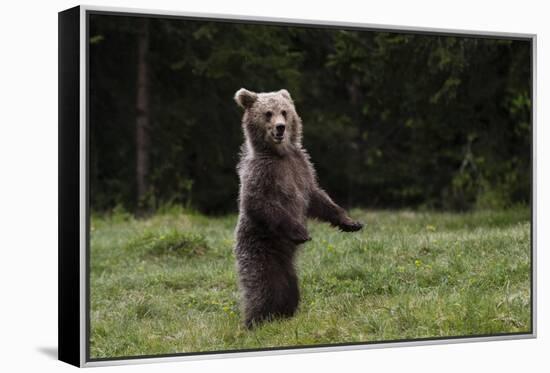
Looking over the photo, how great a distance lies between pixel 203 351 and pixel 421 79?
551cm

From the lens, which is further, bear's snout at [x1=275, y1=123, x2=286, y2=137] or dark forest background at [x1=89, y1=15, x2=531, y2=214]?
dark forest background at [x1=89, y1=15, x2=531, y2=214]

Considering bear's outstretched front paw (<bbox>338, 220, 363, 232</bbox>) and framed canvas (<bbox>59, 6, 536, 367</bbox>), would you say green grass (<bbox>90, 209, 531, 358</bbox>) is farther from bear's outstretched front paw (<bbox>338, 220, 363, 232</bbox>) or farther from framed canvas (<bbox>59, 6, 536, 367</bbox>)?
bear's outstretched front paw (<bbox>338, 220, 363, 232</bbox>)

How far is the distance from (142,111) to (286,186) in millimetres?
6528

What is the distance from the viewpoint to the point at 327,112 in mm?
13695

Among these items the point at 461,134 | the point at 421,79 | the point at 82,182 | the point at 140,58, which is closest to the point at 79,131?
the point at 82,182

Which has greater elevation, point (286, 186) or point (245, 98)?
point (245, 98)

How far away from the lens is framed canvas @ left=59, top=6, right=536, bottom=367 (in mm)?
7426

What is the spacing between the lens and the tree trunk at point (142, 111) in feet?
44.4

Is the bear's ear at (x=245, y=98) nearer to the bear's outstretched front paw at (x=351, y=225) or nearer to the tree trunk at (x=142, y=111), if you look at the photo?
the bear's outstretched front paw at (x=351, y=225)

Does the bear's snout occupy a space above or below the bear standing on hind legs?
above

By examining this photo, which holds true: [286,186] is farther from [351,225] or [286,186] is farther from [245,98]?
[245,98]

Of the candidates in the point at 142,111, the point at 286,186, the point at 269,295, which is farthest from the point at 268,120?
the point at 142,111

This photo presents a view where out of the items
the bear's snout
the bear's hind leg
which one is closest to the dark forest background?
the bear's snout

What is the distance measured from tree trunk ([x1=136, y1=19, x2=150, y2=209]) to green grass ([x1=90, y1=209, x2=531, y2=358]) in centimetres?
354
